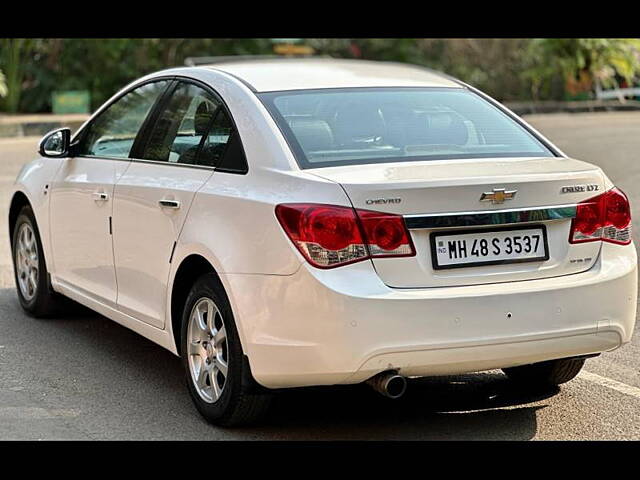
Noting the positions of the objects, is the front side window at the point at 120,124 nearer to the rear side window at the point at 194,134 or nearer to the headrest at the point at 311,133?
the rear side window at the point at 194,134

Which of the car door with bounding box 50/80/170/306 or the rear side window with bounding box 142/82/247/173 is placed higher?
the rear side window with bounding box 142/82/247/173

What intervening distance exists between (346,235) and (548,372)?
66.5 inches

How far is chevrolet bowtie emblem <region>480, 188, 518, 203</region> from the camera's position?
4871mm

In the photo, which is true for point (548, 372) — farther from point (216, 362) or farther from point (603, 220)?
point (216, 362)

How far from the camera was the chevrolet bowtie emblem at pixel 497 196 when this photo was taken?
4.87 m

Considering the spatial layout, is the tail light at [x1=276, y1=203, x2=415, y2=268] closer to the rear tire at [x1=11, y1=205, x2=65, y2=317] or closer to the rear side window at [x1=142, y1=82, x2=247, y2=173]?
the rear side window at [x1=142, y1=82, x2=247, y2=173]

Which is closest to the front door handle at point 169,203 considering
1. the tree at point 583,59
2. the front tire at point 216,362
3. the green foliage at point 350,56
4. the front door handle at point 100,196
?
the front tire at point 216,362

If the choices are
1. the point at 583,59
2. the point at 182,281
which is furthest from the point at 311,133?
the point at 583,59

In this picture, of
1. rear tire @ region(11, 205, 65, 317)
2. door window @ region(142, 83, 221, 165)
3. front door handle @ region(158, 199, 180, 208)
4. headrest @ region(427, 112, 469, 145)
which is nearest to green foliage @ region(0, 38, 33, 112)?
rear tire @ region(11, 205, 65, 317)

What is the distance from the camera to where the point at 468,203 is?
4840 mm

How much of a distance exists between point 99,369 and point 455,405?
1929 millimetres

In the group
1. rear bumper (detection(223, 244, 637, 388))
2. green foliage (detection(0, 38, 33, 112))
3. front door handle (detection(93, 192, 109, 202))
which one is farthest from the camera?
green foliage (detection(0, 38, 33, 112))
